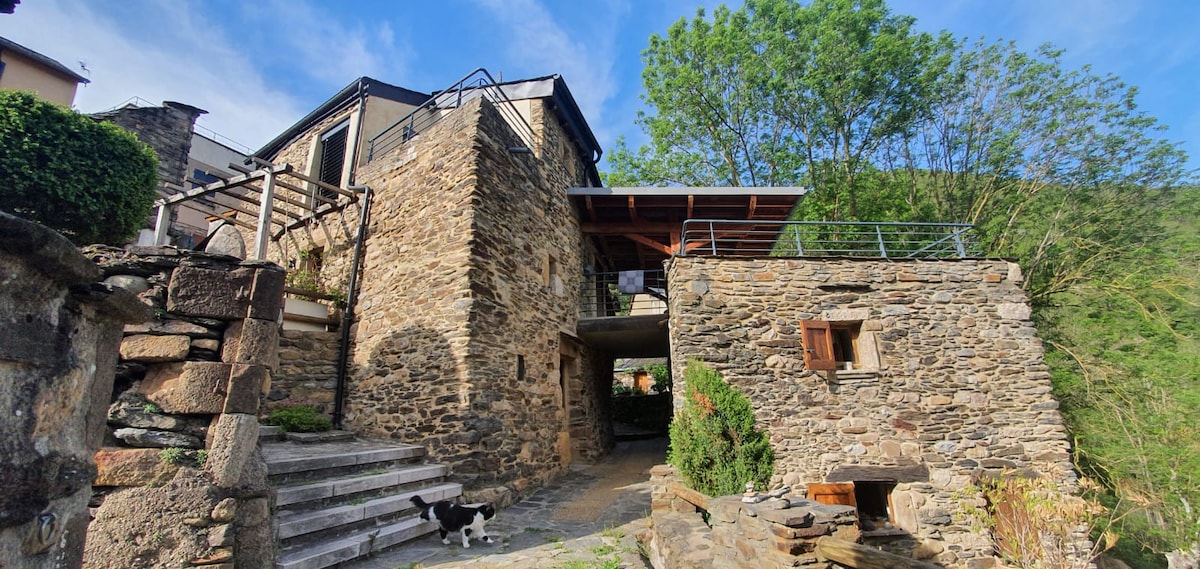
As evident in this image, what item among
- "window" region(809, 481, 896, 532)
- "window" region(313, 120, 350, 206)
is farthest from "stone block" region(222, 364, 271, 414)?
"window" region(313, 120, 350, 206)

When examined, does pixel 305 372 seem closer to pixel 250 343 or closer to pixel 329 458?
pixel 329 458

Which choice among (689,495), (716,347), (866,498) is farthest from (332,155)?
(866,498)

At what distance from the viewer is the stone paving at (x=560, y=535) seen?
173 inches

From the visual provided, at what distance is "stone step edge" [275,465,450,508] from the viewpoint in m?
4.23

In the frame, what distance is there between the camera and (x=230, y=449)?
258 cm

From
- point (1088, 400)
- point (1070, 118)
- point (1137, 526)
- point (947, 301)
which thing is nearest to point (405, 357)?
point (947, 301)

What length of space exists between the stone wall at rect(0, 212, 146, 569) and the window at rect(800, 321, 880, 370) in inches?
280

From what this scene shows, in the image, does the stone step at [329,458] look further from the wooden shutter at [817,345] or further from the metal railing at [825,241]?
the wooden shutter at [817,345]

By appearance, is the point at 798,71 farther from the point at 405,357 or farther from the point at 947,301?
the point at 405,357

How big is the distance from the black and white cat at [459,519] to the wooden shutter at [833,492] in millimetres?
4339

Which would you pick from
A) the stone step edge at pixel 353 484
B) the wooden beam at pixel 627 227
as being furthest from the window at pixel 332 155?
the stone step edge at pixel 353 484

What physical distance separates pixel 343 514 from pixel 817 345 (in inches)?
247

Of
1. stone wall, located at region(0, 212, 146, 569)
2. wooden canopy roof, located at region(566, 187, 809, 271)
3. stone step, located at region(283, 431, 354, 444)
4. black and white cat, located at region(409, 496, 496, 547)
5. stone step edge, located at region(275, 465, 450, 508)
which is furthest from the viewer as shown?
wooden canopy roof, located at region(566, 187, 809, 271)

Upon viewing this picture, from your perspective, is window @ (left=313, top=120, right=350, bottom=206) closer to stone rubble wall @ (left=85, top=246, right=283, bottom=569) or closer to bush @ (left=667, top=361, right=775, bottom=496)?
stone rubble wall @ (left=85, top=246, right=283, bottom=569)
